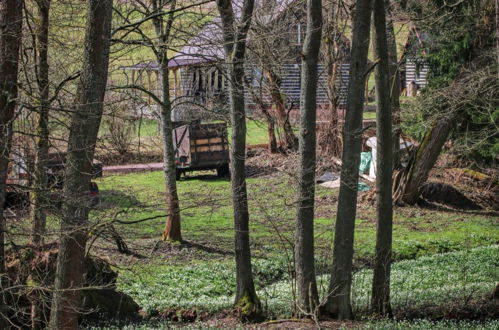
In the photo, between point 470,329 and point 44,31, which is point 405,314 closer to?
point 470,329

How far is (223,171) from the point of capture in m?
31.8

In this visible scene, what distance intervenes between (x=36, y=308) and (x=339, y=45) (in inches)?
869

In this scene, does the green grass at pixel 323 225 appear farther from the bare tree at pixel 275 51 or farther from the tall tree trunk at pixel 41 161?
the tall tree trunk at pixel 41 161

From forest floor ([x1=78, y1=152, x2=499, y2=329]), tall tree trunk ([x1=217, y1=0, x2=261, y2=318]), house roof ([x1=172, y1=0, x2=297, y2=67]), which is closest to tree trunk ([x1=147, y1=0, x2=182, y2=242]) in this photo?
forest floor ([x1=78, y1=152, x2=499, y2=329])

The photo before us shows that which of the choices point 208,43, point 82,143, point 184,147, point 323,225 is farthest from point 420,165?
point 82,143

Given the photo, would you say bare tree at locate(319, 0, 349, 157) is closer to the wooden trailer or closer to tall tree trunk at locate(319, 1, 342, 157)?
tall tree trunk at locate(319, 1, 342, 157)

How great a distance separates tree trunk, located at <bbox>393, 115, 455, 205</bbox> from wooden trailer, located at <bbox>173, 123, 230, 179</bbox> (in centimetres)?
870

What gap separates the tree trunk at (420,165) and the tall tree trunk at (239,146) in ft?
41.6

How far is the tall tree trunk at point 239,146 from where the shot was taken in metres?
12.3

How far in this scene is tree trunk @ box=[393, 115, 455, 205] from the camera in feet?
79.3

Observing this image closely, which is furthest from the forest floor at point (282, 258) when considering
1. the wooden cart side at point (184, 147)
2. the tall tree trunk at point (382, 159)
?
the wooden cart side at point (184, 147)

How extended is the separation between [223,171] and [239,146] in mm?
19184

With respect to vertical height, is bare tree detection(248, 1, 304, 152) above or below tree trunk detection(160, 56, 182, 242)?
above

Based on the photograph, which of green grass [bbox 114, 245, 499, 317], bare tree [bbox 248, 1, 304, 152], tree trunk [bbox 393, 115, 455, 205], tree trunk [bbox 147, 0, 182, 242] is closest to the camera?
green grass [bbox 114, 245, 499, 317]
